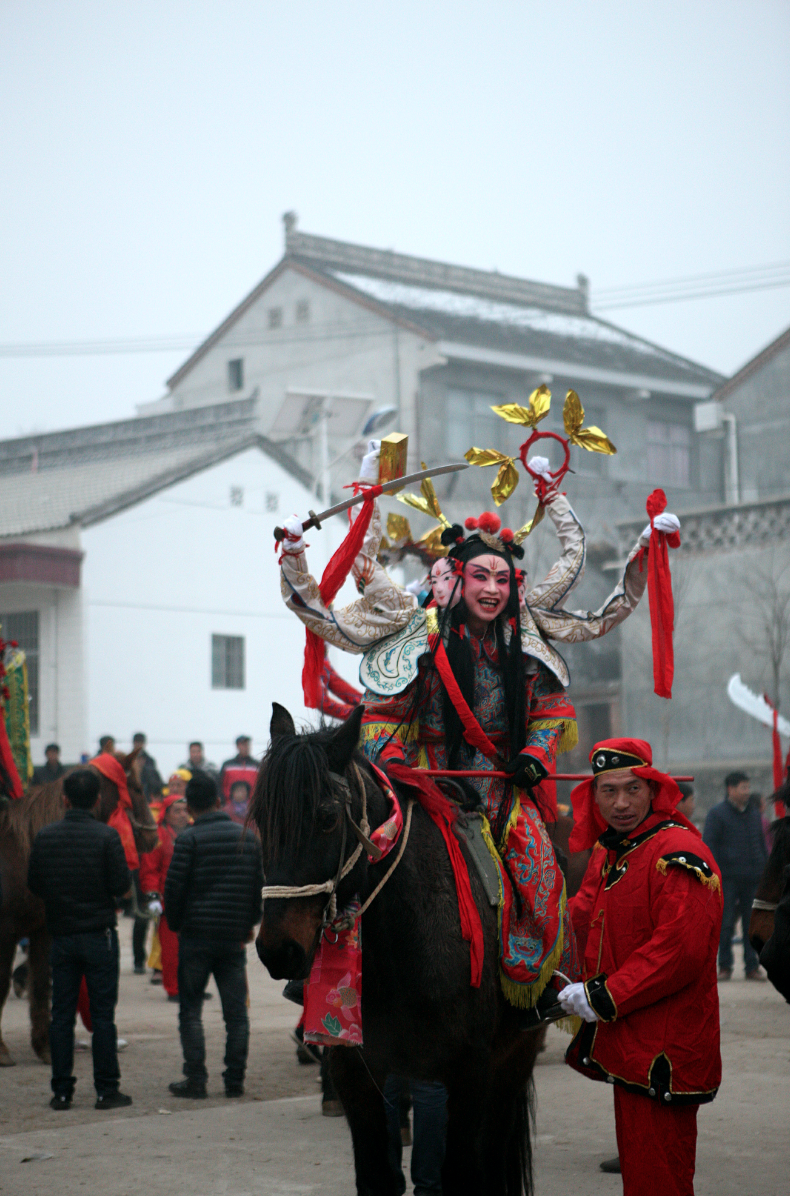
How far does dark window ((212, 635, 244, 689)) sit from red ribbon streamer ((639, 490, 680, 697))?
18.2 m

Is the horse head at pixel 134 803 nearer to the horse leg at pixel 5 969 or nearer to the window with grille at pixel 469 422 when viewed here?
the horse leg at pixel 5 969

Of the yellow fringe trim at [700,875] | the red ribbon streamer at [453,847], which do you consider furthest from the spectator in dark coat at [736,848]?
the yellow fringe trim at [700,875]

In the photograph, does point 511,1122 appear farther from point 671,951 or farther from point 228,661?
point 228,661

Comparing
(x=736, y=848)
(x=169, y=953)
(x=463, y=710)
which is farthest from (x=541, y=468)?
(x=736, y=848)

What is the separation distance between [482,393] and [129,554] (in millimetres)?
8764

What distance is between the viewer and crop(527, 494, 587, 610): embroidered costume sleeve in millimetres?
5234

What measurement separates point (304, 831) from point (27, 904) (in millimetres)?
5486

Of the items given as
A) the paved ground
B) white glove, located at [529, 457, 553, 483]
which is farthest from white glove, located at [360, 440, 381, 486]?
the paved ground

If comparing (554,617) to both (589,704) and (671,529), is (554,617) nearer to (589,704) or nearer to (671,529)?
(671,529)

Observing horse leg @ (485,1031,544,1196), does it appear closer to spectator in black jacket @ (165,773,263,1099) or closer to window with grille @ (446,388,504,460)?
spectator in black jacket @ (165,773,263,1099)

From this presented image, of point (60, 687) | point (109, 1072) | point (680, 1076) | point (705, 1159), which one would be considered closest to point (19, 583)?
point (60, 687)

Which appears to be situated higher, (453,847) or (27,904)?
(453,847)

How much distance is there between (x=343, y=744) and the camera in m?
3.83

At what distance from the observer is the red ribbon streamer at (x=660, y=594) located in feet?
16.0
